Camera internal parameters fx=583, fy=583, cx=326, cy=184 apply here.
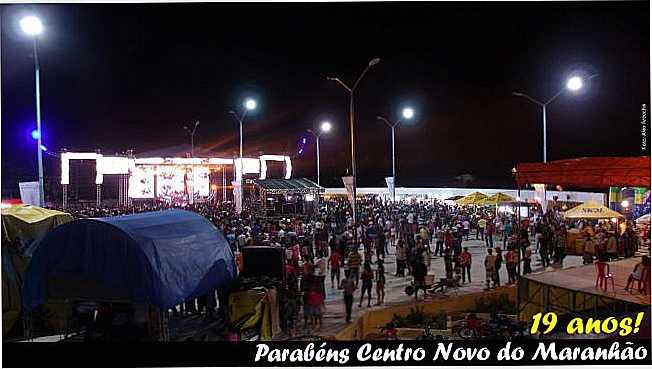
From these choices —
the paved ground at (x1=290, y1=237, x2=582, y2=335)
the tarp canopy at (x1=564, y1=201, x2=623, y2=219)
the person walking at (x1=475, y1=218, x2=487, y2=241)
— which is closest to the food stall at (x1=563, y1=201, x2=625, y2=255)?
the tarp canopy at (x1=564, y1=201, x2=623, y2=219)

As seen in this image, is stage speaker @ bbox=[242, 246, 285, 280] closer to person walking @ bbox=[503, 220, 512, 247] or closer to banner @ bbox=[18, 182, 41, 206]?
banner @ bbox=[18, 182, 41, 206]

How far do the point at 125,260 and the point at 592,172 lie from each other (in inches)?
400

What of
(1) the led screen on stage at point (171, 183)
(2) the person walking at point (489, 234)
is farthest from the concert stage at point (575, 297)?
(1) the led screen on stage at point (171, 183)

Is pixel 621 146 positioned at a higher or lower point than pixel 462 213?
higher

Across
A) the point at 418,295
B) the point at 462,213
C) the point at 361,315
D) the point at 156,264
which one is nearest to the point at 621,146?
the point at 462,213

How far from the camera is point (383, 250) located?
18.2m

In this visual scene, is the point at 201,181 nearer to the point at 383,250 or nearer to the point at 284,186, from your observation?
the point at 284,186

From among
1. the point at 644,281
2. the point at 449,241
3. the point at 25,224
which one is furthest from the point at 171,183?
the point at 644,281

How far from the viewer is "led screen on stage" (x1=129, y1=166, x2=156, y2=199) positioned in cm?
3173

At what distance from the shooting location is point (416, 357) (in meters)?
9.41

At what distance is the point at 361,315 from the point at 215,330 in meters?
3.04

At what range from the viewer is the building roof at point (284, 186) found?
27328 mm

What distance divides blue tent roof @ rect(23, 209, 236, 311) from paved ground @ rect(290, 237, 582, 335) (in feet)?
8.68

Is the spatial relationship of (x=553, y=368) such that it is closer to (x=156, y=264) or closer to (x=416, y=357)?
(x=416, y=357)
